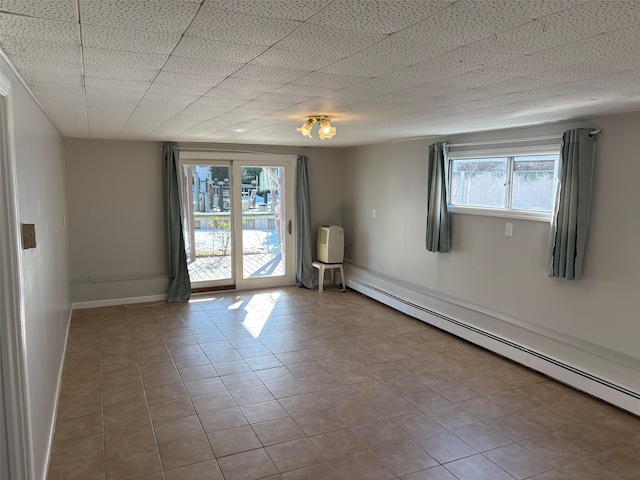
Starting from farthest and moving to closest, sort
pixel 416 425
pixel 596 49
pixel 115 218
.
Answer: pixel 115 218 → pixel 416 425 → pixel 596 49

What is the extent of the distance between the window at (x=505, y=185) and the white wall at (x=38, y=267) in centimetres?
378

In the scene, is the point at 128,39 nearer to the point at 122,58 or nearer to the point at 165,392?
the point at 122,58

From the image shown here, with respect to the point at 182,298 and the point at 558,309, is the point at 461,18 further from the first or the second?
the point at 182,298

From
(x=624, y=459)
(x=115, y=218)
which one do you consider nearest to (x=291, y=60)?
(x=624, y=459)

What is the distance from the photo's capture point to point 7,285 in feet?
6.01

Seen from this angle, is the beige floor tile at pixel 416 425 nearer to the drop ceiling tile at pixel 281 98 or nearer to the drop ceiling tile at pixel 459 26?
the drop ceiling tile at pixel 281 98

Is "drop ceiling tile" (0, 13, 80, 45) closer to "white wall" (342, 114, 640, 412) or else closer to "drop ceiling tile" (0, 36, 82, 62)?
"drop ceiling tile" (0, 36, 82, 62)

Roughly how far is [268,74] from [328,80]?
0.99 feet

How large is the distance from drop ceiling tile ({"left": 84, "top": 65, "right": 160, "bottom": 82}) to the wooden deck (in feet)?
15.1

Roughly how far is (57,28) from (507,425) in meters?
3.32

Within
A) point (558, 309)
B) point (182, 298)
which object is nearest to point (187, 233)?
point (182, 298)

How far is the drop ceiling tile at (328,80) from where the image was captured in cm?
217

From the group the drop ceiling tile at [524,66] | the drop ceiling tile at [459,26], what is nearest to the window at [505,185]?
the drop ceiling tile at [524,66]

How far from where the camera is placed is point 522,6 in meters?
1.27
